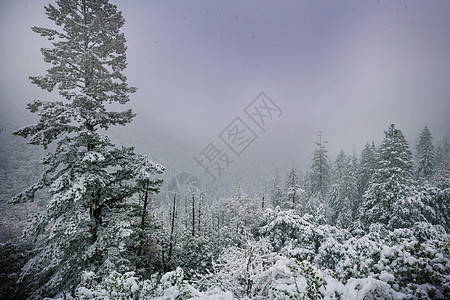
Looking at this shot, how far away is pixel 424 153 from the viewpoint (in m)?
32.2

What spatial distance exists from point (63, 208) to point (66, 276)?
268 cm

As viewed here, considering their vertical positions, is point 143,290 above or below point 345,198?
below

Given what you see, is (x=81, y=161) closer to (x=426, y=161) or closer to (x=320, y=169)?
(x=320, y=169)

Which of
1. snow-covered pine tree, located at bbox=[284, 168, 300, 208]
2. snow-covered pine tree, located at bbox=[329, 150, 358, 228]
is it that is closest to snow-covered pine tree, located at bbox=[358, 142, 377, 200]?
snow-covered pine tree, located at bbox=[329, 150, 358, 228]

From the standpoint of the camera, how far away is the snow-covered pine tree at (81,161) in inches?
245

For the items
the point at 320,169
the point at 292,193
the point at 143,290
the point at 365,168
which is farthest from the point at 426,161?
the point at 143,290

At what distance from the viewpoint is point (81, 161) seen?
6.55 metres

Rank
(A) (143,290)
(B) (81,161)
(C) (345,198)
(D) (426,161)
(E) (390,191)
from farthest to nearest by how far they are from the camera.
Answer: (D) (426,161) < (C) (345,198) < (E) (390,191) < (B) (81,161) < (A) (143,290)

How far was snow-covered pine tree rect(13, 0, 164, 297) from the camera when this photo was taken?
20.4 ft

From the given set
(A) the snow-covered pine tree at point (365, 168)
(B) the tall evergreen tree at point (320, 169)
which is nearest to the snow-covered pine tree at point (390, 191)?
(B) the tall evergreen tree at point (320, 169)

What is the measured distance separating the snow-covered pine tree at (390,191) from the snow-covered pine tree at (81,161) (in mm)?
17781

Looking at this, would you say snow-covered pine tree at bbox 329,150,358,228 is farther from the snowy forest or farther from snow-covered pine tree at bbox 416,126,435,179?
snow-covered pine tree at bbox 416,126,435,179

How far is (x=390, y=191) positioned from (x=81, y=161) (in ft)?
68.4

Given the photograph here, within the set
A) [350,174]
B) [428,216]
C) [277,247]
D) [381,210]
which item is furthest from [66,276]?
[350,174]
